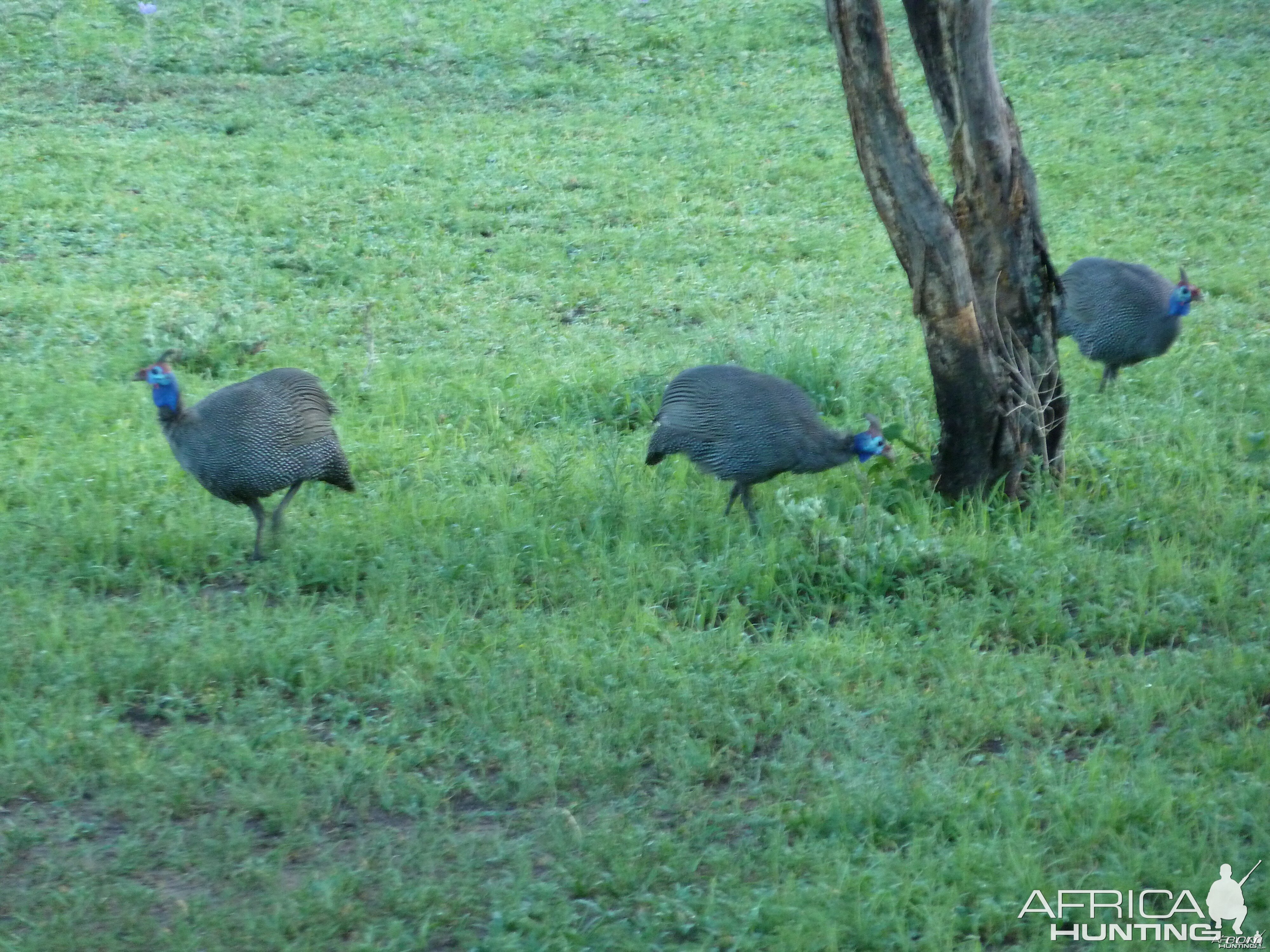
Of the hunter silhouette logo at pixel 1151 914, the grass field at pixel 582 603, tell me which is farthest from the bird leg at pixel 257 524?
the hunter silhouette logo at pixel 1151 914

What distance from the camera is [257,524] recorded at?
6027mm

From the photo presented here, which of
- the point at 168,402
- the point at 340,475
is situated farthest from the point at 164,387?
the point at 340,475

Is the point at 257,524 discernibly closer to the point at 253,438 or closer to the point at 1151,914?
the point at 253,438

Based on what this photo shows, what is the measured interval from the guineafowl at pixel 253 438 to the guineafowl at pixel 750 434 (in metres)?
1.56

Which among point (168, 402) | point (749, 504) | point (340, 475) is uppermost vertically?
point (168, 402)

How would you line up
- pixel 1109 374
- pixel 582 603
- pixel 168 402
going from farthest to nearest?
1. pixel 1109 374
2. pixel 168 402
3. pixel 582 603

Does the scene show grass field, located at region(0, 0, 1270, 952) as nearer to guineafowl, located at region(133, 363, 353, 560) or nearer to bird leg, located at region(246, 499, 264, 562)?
bird leg, located at region(246, 499, 264, 562)

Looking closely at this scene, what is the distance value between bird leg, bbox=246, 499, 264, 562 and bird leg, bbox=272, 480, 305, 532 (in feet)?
0.17

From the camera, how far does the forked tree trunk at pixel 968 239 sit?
604 centimetres

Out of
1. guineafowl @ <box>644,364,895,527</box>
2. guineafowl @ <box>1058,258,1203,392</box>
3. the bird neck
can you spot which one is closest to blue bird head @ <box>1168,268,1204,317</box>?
guineafowl @ <box>1058,258,1203,392</box>

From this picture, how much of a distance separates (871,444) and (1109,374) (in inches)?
116

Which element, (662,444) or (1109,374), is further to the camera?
(1109,374)

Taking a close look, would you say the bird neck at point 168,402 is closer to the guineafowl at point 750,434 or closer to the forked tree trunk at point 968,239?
the guineafowl at point 750,434

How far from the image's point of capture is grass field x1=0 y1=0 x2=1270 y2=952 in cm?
379
